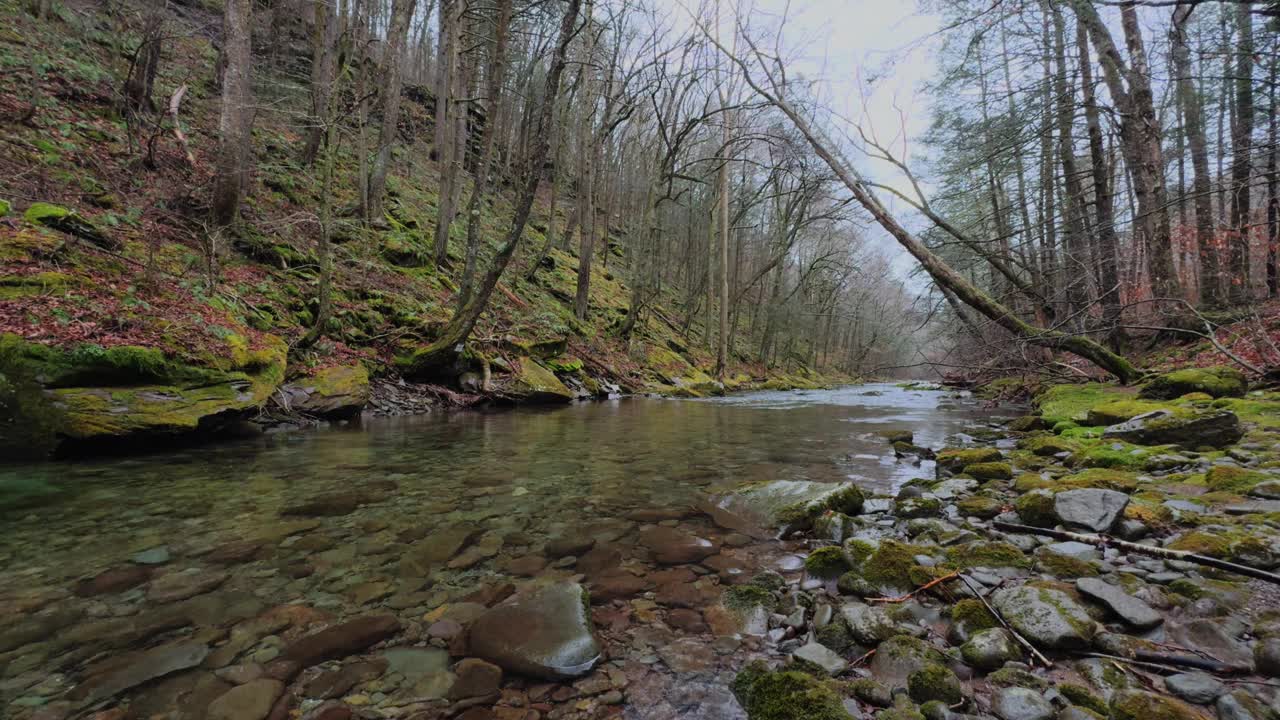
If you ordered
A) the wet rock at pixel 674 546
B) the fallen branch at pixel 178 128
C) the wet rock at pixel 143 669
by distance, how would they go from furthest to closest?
1. the fallen branch at pixel 178 128
2. the wet rock at pixel 674 546
3. the wet rock at pixel 143 669

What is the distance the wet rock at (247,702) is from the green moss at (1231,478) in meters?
4.77

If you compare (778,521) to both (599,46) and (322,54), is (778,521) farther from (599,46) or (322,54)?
(599,46)

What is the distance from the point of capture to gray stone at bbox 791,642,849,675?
1.79 metres

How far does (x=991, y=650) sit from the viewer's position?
170 cm

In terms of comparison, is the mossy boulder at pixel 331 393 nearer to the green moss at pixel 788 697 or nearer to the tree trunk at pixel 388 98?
the tree trunk at pixel 388 98

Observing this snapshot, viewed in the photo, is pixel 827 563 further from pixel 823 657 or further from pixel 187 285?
pixel 187 285

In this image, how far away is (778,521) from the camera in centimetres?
339

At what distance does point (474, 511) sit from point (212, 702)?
1.99 meters

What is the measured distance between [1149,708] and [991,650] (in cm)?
41

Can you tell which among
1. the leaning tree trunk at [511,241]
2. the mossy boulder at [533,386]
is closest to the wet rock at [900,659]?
the leaning tree trunk at [511,241]

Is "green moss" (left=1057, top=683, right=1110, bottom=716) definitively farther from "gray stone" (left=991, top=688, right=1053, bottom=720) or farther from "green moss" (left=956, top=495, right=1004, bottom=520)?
"green moss" (left=956, top=495, right=1004, bottom=520)

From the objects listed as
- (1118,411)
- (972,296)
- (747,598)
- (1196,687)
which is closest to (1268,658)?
(1196,687)

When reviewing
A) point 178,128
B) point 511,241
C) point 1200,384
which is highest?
point 178,128

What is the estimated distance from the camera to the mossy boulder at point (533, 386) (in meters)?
10.3
